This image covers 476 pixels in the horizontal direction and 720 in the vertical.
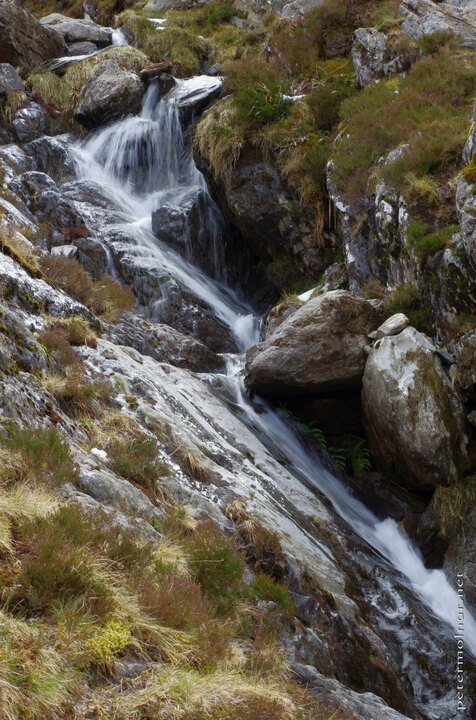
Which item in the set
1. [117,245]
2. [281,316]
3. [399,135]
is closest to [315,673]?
[281,316]

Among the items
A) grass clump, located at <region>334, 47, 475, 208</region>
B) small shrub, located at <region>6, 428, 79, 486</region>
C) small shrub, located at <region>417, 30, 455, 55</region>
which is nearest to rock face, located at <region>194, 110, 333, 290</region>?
grass clump, located at <region>334, 47, 475, 208</region>

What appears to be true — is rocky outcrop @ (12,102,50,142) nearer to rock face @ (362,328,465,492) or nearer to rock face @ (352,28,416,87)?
rock face @ (352,28,416,87)

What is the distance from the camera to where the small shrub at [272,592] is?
5.33m

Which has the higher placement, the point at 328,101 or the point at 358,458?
the point at 328,101

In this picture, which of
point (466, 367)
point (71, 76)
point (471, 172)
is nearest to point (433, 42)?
point (471, 172)

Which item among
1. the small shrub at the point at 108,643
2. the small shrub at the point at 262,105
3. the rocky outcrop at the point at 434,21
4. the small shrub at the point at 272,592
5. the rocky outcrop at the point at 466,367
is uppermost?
the rocky outcrop at the point at 434,21

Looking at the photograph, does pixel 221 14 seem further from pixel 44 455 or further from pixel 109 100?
pixel 44 455

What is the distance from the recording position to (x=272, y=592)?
17.7 ft

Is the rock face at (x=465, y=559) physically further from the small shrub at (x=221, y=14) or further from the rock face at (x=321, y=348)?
the small shrub at (x=221, y=14)

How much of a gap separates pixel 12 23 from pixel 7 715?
26917 mm

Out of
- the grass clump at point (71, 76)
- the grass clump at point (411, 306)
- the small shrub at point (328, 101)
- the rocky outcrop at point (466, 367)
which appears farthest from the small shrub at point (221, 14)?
the rocky outcrop at point (466, 367)

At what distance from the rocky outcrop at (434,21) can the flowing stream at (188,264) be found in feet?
23.0

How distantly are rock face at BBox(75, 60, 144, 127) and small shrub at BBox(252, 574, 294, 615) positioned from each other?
62.6ft

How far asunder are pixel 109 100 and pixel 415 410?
16814 mm
